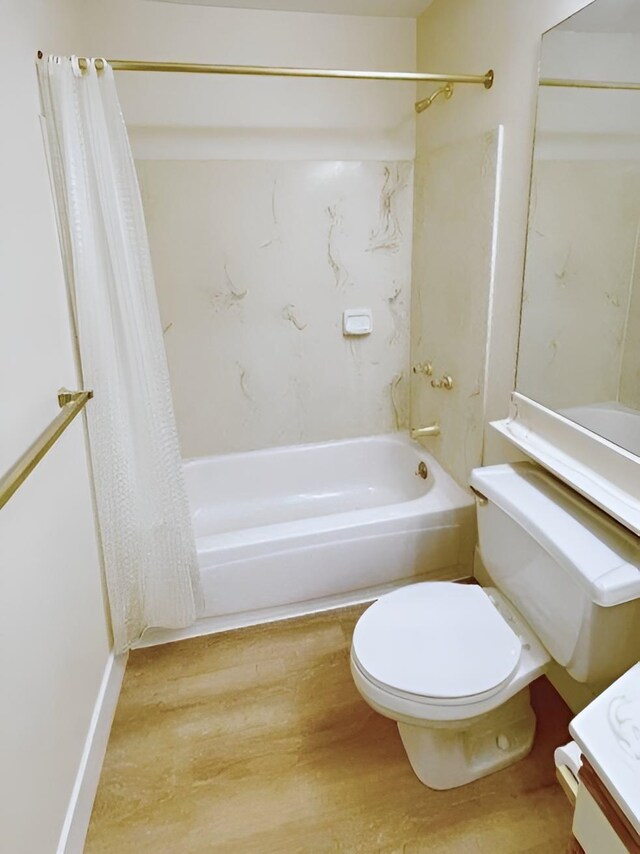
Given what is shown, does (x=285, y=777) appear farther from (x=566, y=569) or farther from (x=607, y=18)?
(x=607, y=18)

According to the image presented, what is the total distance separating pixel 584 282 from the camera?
1518 mm

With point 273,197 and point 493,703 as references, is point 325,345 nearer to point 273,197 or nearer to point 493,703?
point 273,197

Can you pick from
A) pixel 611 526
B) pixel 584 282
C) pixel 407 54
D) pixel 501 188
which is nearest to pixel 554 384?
pixel 584 282

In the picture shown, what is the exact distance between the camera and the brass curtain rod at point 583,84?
130 centimetres

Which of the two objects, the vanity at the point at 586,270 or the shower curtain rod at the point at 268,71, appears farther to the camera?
the shower curtain rod at the point at 268,71

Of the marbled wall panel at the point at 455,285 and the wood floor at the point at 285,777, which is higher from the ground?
the marbled wall panel at the point at 455,285

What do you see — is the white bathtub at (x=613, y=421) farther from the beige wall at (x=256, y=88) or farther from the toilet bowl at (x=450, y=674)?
the beige wall at (x=256, y=88)

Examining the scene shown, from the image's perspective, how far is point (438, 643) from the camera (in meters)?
1.37

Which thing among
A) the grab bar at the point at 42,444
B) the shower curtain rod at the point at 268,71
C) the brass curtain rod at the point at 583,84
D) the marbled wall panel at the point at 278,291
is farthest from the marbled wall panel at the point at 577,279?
the grab bar at the point at 42,444

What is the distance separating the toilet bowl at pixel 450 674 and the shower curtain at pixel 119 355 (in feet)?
2.44

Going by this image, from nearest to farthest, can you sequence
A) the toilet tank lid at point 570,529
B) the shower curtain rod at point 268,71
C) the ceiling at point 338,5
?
1. the toilet tank lid at point 570,529
2. the shower curtain rod at point 268,71
3. the ceiling at point 338,5

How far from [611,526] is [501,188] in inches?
43.5

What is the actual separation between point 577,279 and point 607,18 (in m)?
0.61

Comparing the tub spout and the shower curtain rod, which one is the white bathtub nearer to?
the tub spout
